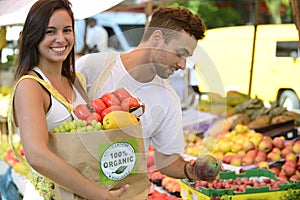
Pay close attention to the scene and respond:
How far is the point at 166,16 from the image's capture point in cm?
214

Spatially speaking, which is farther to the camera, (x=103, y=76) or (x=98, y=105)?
(x=103, y=76)

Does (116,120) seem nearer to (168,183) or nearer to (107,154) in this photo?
(107,154)

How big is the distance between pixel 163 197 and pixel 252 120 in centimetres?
240

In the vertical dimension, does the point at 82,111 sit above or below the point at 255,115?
above

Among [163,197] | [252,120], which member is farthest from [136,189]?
[252,120]

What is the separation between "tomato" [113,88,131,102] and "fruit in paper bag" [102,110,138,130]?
73 millimetres

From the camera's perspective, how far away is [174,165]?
95.8 inches

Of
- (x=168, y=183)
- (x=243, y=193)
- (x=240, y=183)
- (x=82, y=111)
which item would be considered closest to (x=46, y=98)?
(x=82, y=111)

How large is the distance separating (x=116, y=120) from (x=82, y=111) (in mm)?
133

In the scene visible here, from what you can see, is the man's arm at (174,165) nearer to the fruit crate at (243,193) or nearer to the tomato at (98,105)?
the fruit crate at (243,193)

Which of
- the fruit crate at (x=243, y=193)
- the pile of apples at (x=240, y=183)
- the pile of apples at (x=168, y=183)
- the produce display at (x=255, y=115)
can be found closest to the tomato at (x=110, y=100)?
the fruit crate at (x=243, y=193)

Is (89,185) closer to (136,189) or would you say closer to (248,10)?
(136,189)

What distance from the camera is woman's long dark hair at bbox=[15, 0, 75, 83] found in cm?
202

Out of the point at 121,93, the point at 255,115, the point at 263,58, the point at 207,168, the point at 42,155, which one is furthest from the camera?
the point at 263,58
